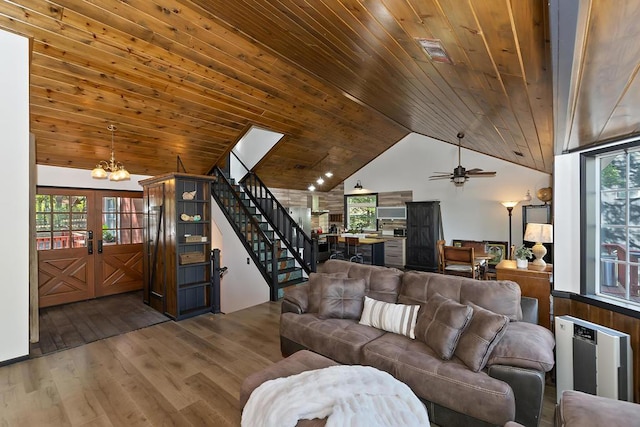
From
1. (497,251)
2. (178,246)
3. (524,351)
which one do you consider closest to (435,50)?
(524,351)

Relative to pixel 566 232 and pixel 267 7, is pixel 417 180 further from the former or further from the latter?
pixel 267 7

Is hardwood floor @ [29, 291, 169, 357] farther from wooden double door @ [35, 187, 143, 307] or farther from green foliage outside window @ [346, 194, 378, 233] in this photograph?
green foliage outside window @ [346, 194, 378, 233]

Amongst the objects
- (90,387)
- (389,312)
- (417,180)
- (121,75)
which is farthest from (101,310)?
(417,180)

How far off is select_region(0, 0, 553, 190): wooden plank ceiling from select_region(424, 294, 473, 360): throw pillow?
167 cm

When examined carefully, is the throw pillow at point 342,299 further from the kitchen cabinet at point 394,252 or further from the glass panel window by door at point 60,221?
the kitchen cabinet at point 394,252

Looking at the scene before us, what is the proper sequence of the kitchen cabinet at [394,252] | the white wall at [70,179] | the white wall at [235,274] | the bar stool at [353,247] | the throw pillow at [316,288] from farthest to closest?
the kitchen cabinet at [394,252]
the bar stool at [353,247]
the white wall at [235,274]
the white wall at [70,179]
the throw pillow at [316,288]

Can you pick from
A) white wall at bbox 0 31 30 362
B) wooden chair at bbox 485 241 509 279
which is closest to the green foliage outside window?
wooden chair at bbox 485 241 509 279

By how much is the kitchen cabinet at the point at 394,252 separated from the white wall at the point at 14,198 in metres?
7.65

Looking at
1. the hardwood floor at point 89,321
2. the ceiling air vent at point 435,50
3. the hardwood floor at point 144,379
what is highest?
the ceiling air vent at point 435,50

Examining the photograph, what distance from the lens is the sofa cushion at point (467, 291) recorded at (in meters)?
2.53

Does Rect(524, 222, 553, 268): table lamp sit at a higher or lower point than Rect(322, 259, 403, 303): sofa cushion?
higher

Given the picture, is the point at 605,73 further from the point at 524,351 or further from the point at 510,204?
the point at 510,204

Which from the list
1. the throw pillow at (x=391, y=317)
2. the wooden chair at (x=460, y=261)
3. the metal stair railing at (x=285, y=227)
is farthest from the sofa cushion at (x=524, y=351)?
the metal stair railing at (x=285, y=227)

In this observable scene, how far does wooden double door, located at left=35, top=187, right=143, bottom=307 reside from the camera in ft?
16.5
